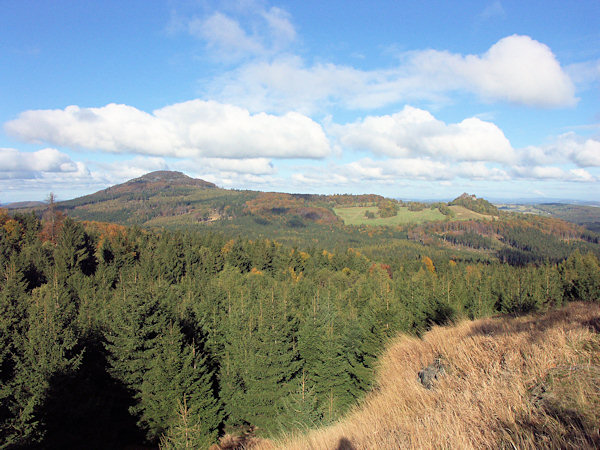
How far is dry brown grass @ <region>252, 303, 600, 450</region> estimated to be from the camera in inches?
172

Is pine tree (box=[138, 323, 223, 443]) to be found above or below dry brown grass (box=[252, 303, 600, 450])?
below

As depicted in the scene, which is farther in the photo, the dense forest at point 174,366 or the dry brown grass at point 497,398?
the dense forest at point 174,366

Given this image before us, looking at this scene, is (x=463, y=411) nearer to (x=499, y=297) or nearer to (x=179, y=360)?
(x=179, y=360)

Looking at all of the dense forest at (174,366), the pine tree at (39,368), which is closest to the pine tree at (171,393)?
the dense forest at (174,366)

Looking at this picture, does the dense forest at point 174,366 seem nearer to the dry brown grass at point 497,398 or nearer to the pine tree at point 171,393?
the pine tree at point 171,393

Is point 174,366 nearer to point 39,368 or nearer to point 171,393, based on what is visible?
point 171,393

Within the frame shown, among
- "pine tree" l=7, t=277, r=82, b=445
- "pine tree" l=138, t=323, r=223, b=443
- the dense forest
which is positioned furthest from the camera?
"pine tree" l=138, t=323, r=223, b=443

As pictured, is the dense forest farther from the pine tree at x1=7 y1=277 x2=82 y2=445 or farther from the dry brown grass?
the dry brown grass

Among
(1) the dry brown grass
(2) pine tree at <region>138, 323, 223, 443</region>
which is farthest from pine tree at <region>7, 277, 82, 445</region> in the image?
(1) the dry brown grass

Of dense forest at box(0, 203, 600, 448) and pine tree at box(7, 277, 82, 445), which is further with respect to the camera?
dense forest at box(0, 203, 600, 448)

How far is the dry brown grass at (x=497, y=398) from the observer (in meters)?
4.38

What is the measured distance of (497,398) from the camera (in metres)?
5.48

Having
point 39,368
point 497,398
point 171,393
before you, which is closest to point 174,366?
point 171,393

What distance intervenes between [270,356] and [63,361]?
13.0 metres
